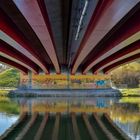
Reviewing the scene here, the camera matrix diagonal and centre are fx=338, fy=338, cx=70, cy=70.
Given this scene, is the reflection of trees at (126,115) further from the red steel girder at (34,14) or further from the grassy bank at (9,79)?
the grassy bank at (9,79)

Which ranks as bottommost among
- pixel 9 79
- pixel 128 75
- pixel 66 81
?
pixel 66 81

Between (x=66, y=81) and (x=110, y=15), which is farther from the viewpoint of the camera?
(x=66, y=81)

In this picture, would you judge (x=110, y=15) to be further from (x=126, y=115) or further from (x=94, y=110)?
(x=94, y=110)

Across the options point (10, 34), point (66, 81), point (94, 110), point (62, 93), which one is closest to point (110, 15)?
point (10, 34)

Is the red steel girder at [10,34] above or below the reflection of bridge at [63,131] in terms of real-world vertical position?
above

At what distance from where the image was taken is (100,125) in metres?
20.4

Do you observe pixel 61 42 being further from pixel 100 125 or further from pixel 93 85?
pixel 93 85

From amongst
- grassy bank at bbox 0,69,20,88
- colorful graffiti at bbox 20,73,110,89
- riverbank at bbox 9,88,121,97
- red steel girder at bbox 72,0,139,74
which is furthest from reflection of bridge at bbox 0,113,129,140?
grassy bank at bbox 0,69,20,88

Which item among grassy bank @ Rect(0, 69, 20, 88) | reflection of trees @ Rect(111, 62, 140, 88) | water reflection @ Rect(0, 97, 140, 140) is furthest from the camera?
grassy bank @ Rect(0, 69, 20, 88)

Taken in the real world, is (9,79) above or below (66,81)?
above

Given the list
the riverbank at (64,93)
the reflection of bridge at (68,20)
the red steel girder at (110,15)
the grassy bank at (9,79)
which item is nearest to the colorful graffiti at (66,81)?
the riverbank at (64,93)

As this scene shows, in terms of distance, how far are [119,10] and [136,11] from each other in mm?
2878

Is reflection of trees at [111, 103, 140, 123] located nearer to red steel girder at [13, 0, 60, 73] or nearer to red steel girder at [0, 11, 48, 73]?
red steel girder at [13, 0, 60, 73]

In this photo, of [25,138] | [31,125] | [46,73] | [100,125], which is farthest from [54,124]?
[46,73]
